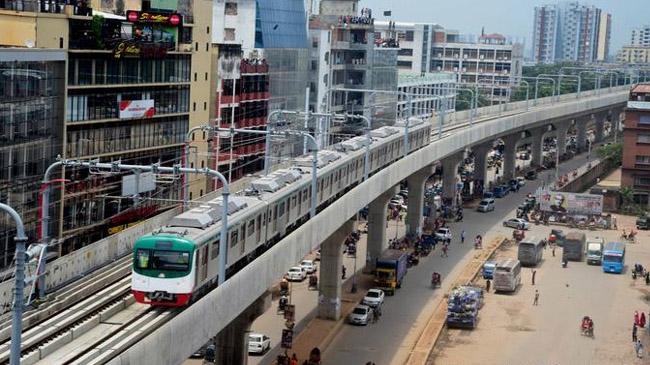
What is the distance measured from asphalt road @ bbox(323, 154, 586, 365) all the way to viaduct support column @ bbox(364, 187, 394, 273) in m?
1.76

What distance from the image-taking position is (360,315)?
4203cm

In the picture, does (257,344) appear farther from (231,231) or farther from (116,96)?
(231,231)

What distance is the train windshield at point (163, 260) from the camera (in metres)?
23.0

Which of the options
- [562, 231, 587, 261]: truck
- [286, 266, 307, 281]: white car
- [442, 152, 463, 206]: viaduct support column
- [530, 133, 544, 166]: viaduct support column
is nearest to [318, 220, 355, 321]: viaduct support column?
[286, 266, 307, 281]: white car

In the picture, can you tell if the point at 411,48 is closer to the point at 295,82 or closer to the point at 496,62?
the point at 496,62

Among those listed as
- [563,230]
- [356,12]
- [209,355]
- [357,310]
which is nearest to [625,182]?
[563,230]

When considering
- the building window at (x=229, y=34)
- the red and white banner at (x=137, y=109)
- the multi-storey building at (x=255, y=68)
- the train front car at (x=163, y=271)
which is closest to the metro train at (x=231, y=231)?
the train front car at (x=163, y=271)

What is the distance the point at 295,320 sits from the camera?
41656 mm

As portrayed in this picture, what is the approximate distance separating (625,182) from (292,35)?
86.0 feet

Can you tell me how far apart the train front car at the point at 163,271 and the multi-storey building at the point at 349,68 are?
4549cm

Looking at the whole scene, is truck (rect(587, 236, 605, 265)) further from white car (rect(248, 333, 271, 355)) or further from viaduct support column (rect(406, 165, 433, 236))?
white car (rect(248, 333, 271, 355))

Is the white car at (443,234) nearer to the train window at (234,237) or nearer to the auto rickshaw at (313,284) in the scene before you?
the auto rickshaw at (313,284)

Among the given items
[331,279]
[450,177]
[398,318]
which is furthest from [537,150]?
[331,279]

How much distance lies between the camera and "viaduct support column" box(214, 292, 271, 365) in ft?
103
